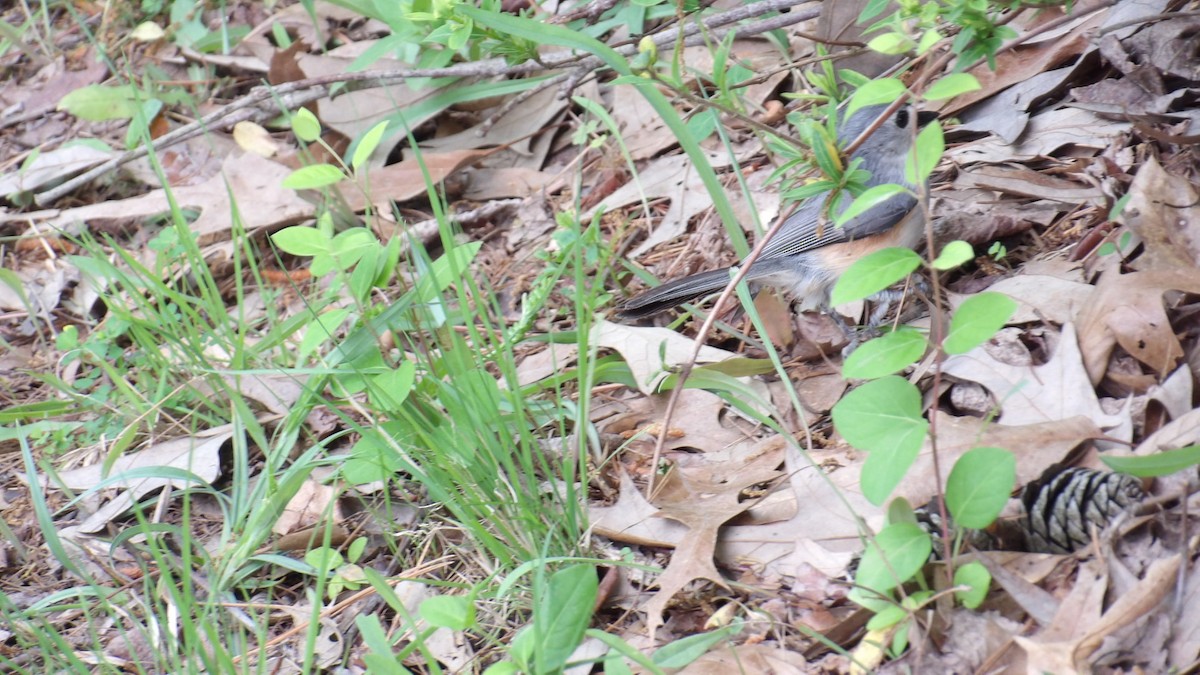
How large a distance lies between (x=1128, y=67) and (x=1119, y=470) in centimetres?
198

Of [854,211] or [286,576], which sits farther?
[286,576]

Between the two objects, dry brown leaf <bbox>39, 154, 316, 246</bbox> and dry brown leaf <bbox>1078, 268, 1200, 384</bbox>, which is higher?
dry brown leaf <bbox>1078, 268, 1200, 384</bbox>

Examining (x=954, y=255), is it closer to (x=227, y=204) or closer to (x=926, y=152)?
(x=926, y=152)

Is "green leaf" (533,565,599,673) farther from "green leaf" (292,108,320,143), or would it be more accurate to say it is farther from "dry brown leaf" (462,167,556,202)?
"dry brown leaf" (462,167,556,202)

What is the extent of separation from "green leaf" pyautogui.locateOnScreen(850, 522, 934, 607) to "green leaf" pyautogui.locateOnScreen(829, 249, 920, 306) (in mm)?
519

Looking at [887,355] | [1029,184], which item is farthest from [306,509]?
[1029,184]

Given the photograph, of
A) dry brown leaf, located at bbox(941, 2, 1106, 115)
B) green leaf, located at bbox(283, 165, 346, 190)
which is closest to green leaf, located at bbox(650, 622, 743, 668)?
green leaf, located at bbox(283, 165, 346, 190)

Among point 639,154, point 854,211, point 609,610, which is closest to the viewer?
point 854,211

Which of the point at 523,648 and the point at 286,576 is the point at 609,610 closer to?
the point at 523,648

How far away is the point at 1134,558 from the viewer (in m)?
2.17

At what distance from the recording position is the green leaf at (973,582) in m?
2.12

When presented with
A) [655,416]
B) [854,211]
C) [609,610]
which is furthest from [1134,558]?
[655,416]

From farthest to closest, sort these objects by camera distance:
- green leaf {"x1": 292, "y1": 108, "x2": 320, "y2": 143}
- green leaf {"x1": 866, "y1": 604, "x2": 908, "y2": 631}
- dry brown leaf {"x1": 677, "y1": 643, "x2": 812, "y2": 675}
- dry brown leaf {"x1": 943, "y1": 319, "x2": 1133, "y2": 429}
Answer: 1. green leaf {"x1": 292, "y1": 108, "x2": 320, "y2": 143}
2. dry brown leaf {"x1": 943, "y1": 319, "x2": 1133, "y2": 429}
3. dry brown leaf {"x1": 677, "y1": 643, "x2": 812, "y2": 675}
4. green leaf {"x1": 866, "y1": 604, "x2": 908, "y2": 631}

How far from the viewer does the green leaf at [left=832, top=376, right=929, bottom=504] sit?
1.96 metres
